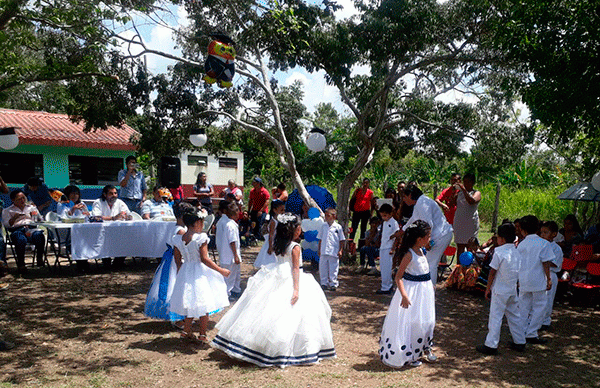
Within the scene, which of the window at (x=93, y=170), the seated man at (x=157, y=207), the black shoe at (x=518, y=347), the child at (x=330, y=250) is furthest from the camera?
the window at (x=93, y=170)

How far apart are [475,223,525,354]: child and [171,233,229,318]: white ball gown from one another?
2685mm

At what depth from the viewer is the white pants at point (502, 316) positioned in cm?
482

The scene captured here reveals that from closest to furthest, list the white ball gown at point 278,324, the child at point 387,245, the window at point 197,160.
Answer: the white ball gown at point 278,324 → the child at point 387,245 → the window at point 197,160

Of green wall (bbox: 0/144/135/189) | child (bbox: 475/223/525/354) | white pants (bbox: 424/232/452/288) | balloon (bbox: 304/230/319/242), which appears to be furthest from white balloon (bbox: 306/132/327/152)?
green wall (bbox: 0/144/135/189)

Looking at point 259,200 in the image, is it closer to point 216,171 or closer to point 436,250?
point 436,250

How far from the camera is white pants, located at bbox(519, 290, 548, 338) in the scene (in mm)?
5051

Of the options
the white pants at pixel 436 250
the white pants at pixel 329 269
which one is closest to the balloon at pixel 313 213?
the white pants at pixel 329 269

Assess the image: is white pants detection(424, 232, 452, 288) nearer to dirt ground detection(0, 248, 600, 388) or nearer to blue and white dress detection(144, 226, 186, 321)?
dirt ground detection(0, 248, 600, 388)

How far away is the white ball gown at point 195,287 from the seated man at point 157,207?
4683 millimetres

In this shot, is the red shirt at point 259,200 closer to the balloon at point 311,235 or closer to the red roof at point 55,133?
the balloon at point 311,235

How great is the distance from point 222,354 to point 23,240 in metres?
5.03

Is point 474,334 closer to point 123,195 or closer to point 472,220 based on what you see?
point 472,220

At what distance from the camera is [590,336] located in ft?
18.6

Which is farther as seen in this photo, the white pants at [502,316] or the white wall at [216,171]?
the white wall at [216,171]
